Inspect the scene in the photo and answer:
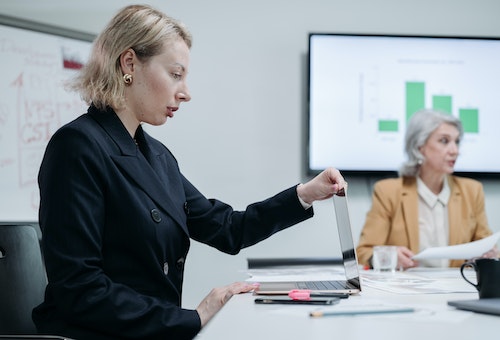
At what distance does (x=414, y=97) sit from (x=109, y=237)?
239 cm

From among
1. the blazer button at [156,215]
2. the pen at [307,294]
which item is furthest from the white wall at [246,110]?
the pen at [307,294]

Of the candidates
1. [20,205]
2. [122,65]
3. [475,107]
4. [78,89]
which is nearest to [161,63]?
[122,65]

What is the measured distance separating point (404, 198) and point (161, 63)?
1.72 meters

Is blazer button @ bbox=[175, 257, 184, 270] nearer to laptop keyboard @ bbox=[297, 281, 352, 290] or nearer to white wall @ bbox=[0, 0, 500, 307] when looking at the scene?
laptop keyboard @ bbox=[297, 281, 352, 290]

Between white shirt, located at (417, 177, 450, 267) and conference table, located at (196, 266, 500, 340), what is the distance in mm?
1567

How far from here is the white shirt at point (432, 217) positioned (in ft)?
10.2

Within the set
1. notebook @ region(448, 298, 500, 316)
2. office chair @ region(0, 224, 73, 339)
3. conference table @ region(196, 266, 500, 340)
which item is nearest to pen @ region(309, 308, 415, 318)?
conference table @ region(196, 266, 500, 340)

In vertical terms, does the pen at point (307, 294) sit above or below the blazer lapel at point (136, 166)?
below

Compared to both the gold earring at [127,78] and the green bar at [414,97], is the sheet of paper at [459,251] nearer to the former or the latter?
the gold earring at [127,78]

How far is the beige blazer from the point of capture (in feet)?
10.1

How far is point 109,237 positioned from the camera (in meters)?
1.54

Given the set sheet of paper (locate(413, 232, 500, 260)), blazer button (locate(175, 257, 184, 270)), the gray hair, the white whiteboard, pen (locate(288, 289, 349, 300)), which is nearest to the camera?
pen (locate(288, 289, 349, 300))

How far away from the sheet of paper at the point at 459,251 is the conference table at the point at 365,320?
19.1 inches

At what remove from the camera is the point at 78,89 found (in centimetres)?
179
